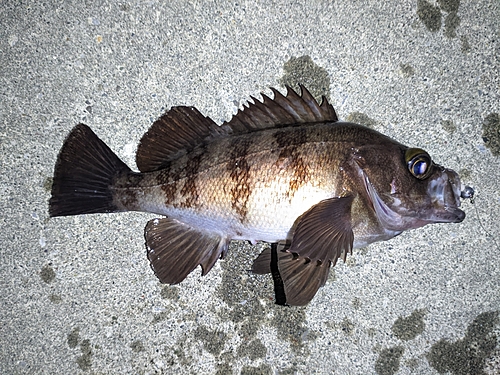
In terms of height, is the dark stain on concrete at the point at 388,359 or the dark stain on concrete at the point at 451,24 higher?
the dark stain on concrete at the point at 451,24

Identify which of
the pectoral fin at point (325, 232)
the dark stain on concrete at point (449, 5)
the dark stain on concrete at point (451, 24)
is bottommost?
the pectoral fin at point (325, 232)

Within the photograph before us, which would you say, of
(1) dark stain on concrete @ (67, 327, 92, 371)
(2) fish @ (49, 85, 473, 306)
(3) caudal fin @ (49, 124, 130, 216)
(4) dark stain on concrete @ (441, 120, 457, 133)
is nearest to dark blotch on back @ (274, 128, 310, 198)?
(2) fish @ (49, 85, 473, 306)

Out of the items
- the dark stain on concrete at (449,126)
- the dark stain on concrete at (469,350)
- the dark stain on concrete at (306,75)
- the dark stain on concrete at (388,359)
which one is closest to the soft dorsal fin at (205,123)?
the dark stain on concrete at (306,75)

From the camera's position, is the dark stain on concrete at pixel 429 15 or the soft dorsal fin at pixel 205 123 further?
the dark stain on concrete at pixel 429 15

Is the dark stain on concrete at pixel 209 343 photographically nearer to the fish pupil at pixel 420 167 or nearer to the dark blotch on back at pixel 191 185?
the dark blotch on back at pixel 191 185

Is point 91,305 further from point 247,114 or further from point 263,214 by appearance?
point 247,114

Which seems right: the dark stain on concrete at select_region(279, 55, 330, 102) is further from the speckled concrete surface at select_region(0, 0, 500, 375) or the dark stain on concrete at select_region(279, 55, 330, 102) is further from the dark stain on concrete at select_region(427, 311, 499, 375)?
the dark stain on concrete at select_region(427, 311, 499, 375)

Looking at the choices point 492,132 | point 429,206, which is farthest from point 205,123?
point 492,132

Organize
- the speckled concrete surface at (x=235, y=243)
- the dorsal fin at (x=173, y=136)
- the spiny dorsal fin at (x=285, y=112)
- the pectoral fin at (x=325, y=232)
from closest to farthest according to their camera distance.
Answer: the pectoral fin at (x=325, y=232)
the spiny dorsal fin at (x=285, y=112)
the dorsal fin at (x=173, y=136)
the speckled concrete surface at (x=235, y=243)

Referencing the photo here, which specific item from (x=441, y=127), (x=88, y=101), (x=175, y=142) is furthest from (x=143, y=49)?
(x=441, y=127)
